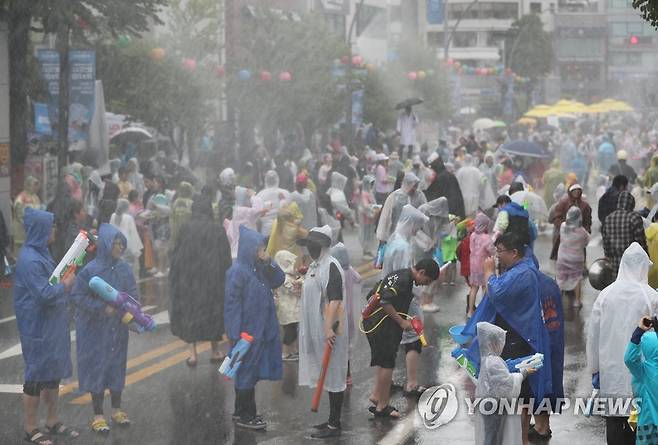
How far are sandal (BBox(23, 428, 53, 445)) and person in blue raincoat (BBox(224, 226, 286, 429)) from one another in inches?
58.1

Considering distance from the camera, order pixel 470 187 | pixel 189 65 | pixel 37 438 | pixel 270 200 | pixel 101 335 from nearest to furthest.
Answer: pixel 37 438 → pixel 101 335 → pixel 270 200 → pixel 470 187 → pixel 189 65

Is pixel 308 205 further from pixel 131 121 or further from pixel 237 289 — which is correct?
pixel 131 121

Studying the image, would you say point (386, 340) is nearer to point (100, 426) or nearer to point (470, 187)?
point (100, 426)

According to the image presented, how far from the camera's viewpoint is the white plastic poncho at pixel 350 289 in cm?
1168

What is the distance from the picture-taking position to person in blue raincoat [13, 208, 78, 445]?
10.3 m

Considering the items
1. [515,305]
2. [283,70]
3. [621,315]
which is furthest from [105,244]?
[283,70]

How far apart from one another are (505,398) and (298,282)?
542 cm

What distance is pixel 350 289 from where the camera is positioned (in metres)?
12.1

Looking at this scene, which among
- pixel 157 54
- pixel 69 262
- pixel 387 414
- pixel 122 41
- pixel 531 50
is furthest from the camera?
pixel 531 50

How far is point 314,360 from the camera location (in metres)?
10.8

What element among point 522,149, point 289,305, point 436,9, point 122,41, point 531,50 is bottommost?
point 289,305

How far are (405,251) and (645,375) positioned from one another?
15.1 ft

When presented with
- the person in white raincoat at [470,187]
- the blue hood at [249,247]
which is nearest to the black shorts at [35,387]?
the blue hood at [249,247]

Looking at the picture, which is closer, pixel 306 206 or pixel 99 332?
pixel 99 332
